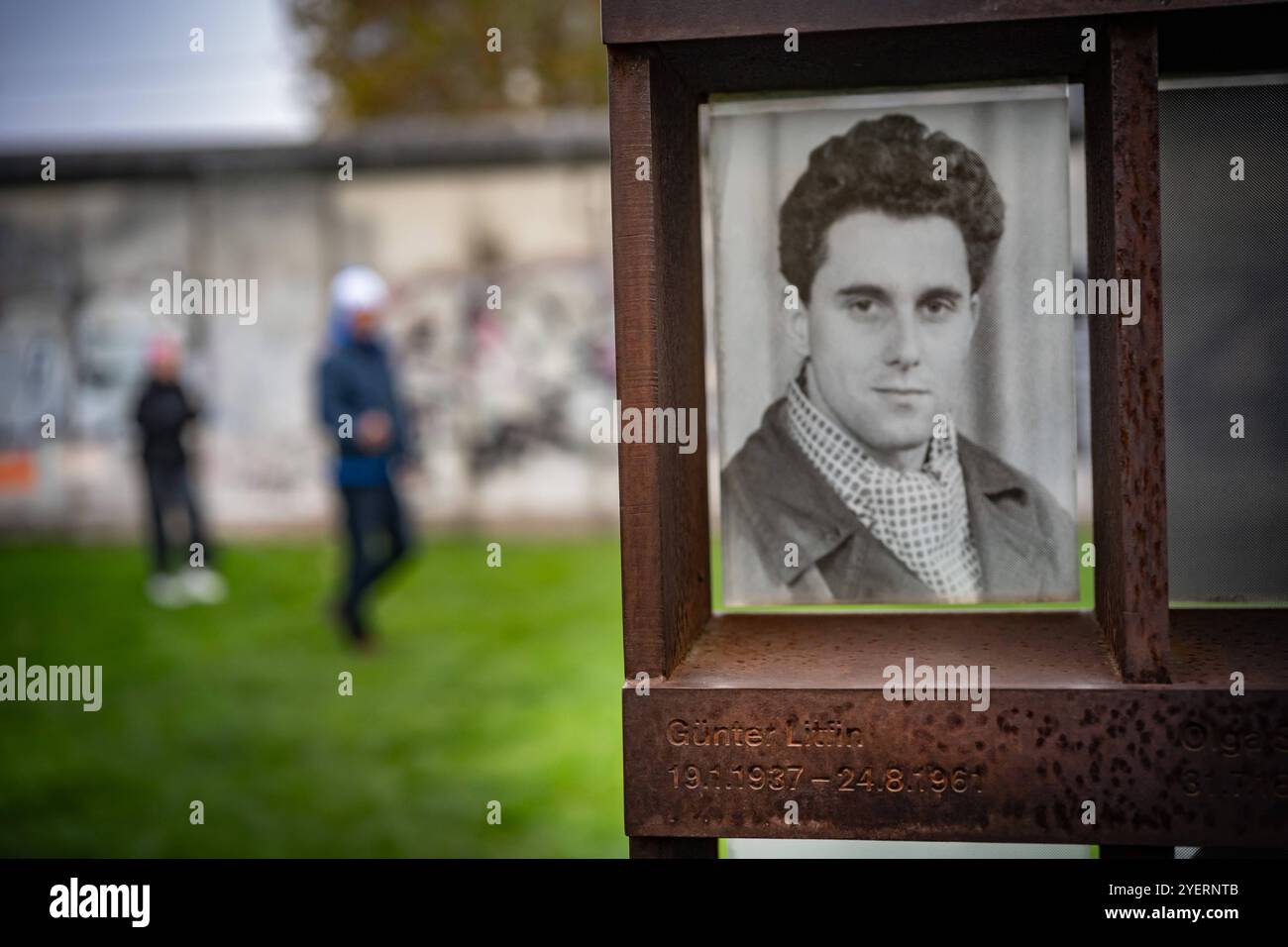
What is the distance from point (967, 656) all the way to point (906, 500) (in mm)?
308

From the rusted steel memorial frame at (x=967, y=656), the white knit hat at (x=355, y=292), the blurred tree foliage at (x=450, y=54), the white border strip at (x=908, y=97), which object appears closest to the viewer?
the rusted steel memorial frame at (x=967, y=656)

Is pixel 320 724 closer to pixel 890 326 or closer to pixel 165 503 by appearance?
pixel 165 503

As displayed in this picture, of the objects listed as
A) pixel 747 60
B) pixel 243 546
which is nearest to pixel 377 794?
pixel 747 60

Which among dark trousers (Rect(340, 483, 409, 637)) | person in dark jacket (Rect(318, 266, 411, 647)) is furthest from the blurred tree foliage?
dark trousers (Rect(340, 483, 409, 637))

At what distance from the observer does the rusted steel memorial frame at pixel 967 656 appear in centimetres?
167

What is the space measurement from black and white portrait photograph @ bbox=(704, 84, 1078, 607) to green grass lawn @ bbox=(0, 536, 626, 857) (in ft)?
8.75

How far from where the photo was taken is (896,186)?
2041 mm

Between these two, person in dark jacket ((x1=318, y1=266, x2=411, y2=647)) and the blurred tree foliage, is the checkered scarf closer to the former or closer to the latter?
person in dark jacket ((x1=318, y1=266, x2=411, y2=647))

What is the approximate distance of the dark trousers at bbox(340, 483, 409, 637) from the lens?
7383 millimetres

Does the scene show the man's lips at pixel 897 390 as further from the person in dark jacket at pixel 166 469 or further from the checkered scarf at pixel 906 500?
the person in dark jacket at pixel 166 469

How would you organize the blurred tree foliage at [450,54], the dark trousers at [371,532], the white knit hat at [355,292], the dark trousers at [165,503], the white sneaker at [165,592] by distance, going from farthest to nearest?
the blurred tree foliage at [450,54] < the dark trousers at [165,503] < the white sneaker at [165,592] < the dark trousers at [371,532] < the white knit hat at [355,292]

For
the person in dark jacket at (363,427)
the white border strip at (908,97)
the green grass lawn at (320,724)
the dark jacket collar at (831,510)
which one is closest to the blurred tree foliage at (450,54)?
the green grass lawn at (320,724)

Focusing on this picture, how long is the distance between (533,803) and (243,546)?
800cm
